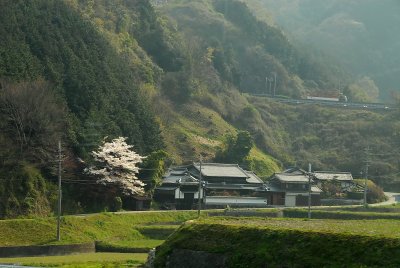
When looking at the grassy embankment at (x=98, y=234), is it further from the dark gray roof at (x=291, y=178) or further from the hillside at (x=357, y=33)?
the hillside at (x=357, y=33)

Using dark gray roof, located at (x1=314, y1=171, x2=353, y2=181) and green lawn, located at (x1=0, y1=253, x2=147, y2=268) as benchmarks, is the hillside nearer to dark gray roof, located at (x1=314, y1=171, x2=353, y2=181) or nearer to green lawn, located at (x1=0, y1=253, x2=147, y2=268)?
dark gray roof, located at (x1=314, y1=171, x2=353, y2=181)

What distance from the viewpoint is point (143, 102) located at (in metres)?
59.5

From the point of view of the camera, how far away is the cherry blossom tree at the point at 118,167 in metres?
46.8

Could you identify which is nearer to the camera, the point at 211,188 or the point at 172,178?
the point at 172,178

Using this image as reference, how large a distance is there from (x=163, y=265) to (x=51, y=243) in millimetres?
12093

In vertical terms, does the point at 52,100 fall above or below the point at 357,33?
below

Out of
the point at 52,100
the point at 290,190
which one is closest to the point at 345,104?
the point at 290,190

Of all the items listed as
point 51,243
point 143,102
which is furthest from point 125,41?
point 51,243

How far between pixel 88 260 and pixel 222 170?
25010mm

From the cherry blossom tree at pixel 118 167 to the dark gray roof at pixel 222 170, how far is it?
27.5 ft

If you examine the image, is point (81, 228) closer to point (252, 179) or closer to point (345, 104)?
point (252, 179)

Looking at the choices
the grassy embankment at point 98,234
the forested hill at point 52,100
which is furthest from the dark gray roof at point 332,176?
the grassy embankment at point 98,234

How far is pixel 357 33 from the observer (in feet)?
444

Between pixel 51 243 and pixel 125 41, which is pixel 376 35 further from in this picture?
pixel 51 243
